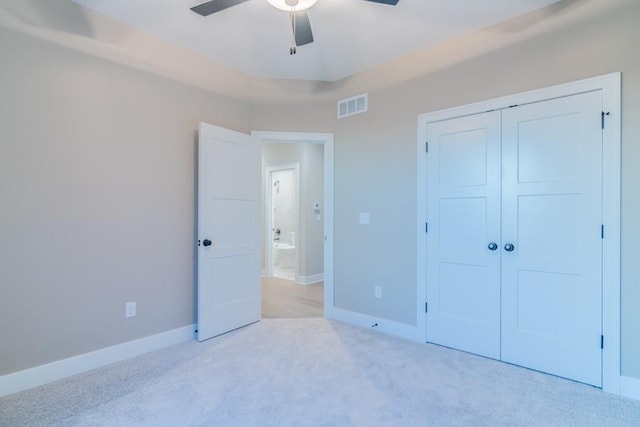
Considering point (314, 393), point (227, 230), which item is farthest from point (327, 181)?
point (314, 393)

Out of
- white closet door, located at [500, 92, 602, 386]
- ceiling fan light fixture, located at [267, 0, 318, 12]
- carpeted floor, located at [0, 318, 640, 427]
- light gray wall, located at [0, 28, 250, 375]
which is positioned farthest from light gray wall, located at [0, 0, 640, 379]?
ceiling fan light fixture, located at [267, 0, 318, 12]

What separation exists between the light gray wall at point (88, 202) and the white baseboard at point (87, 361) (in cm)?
6

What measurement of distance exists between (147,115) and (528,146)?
3.23 meters

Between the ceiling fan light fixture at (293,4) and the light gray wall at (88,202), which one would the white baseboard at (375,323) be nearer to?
the light gray wall at (88,202)

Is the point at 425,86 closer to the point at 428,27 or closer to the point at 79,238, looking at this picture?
the point at 428,27

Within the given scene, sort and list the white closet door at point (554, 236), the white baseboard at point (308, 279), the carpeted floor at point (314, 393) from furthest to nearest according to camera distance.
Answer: the white baseboard at point (308, 279)
the white closet door at point (554, 236)
the carpeted floor at point (314, 393)

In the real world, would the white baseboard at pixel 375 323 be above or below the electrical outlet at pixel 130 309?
below

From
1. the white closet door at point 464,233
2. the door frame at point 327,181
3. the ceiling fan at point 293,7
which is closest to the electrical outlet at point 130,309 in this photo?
the door frame at point 327,181

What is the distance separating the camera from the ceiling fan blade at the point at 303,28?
2.18 metres

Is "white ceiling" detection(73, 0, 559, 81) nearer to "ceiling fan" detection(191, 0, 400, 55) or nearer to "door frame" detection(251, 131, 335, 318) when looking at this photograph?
"ceiling fan" detection(191, 0, 400, 55)

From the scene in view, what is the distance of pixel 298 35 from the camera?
235 centimetres

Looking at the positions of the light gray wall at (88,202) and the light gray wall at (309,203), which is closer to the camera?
the light gray wall at (88,202)

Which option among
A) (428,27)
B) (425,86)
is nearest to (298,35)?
(428,27)

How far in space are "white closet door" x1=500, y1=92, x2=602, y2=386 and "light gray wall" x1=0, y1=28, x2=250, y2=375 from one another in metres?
2.93
